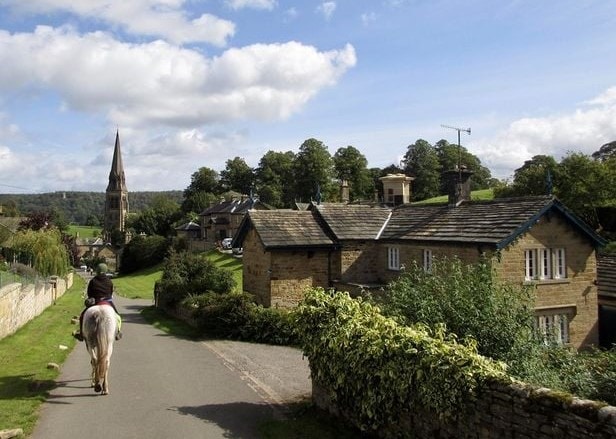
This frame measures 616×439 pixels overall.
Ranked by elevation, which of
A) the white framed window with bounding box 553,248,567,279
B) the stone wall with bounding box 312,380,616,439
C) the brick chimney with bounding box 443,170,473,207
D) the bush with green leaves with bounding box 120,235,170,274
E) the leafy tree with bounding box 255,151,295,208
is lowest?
the bush with green leaves with bounding box 120,235,170,274

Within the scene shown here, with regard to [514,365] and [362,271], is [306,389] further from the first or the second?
[362,271]

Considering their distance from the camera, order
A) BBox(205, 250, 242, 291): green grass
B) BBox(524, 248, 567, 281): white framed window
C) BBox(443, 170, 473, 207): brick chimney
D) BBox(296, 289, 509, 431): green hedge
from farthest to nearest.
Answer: BBox(205, 250, 242, 291): green grass < BBox(443, 170, 473, 207): brick chimney < BBox(524, 248, 567, 281): white framed window < BBox(296, 289, 509, 431): green hedge

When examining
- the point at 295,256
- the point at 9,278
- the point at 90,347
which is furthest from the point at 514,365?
the point at 9,278

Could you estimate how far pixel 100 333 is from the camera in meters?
11.9

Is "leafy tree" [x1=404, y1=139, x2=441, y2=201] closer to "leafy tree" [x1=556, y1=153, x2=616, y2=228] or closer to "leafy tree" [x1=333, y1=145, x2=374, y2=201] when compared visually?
"leafy tree" [x1=333, y1=145, x2=374, y2=201]

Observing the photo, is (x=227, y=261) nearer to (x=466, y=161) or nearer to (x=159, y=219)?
(x=466, y=161)

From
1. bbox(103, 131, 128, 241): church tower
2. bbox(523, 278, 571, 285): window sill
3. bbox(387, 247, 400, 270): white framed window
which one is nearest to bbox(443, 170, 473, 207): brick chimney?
bbox(387, 247, 400, 270): white framed window

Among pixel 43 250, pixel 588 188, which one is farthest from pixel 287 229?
pixel 588 188

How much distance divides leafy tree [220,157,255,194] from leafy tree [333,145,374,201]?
76.4ft

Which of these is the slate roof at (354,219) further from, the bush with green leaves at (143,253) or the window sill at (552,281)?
the bush with green leaves at (143,253)

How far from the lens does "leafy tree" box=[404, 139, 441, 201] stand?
99812 millimetres

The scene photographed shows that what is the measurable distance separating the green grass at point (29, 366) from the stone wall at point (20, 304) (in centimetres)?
36

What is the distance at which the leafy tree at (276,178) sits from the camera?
101 meters

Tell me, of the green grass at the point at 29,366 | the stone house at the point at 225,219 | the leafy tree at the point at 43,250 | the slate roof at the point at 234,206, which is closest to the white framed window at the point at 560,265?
the green grass at the point at 29,366
